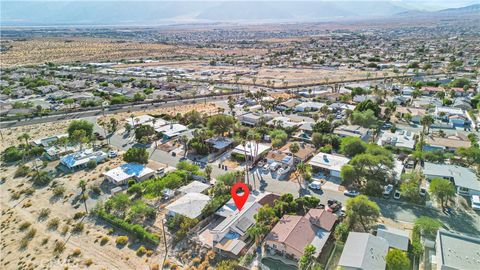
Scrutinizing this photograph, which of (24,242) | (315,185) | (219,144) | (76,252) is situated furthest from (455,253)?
(24,242)

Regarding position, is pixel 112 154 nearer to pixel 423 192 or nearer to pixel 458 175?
pixel 423 192

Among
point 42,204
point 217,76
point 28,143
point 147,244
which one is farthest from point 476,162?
point 217,76

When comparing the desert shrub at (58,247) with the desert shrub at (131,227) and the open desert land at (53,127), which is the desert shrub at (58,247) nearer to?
the desert shrub at (131,227)

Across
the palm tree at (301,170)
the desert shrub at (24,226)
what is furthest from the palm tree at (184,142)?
the desert shrub at (24,226)

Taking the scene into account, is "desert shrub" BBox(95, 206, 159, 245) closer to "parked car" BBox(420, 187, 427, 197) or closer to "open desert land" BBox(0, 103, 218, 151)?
"parked car" BBox(420, 187, 427, 197)

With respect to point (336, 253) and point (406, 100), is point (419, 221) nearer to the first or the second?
point (336, 253)
